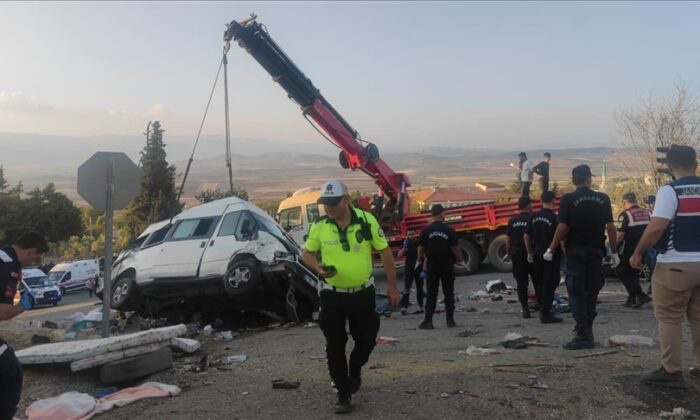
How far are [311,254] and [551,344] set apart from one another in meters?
3.28

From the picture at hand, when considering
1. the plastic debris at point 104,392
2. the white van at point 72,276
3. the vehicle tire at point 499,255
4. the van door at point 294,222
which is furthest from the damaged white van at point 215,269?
the white van at point 72,276

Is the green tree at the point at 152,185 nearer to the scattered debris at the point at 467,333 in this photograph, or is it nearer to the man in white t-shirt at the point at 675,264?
the scattered debris at the point at 467,333

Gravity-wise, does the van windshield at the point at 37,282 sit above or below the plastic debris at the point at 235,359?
below

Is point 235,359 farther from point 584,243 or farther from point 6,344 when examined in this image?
point 584,243

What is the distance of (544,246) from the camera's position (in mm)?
8094

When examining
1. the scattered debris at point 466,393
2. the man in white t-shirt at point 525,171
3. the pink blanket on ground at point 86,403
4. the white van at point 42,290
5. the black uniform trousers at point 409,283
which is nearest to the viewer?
the scattered debris at point 466,393

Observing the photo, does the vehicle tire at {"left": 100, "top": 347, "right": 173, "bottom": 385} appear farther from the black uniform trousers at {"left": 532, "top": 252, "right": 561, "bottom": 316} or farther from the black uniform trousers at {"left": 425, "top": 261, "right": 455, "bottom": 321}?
the black uniform trousers at {"left": 532, "top": 252, "right": 561, "bottom": 316}

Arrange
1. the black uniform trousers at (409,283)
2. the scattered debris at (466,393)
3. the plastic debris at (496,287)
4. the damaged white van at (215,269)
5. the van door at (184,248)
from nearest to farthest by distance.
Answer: the scattered debris at (466,393) → the damaged white van at (215,269) → the van door at (184,248) → the black uniform trousers at (409,283) → the plastic debris at (496,287)

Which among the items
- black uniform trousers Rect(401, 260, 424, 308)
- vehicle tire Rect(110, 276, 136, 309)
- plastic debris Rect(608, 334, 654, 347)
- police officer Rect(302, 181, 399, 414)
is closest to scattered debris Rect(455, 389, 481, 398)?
police officer Rect(302, 181, 399, 414)

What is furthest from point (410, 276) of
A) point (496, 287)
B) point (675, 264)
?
point (675, 264)

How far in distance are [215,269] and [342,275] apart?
18.4 ft

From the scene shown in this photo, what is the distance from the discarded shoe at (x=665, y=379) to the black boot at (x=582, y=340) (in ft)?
4.27

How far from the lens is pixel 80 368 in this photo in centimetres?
603

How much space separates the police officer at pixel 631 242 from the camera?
9.37 m
